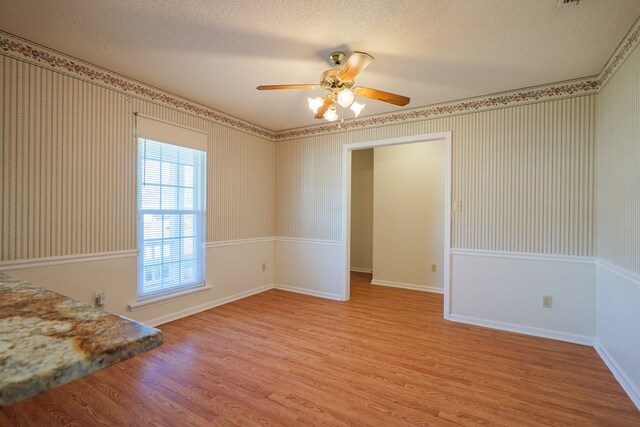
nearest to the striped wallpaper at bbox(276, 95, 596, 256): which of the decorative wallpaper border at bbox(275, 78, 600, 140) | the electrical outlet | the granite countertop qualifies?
the decorative wallpaper border at bbox(275, 78, 600, 140)

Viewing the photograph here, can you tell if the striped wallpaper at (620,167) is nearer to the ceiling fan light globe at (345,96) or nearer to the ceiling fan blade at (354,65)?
the ceiling fan blade at (354,65)

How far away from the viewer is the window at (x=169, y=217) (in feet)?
10.3

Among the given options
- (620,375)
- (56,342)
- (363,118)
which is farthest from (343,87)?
Answer: (620,375)

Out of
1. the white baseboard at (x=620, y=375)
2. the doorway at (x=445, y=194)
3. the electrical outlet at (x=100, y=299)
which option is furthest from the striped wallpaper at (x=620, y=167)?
the electrical outlet at (x=100, y=299)

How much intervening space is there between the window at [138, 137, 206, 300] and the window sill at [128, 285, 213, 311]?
5 cm

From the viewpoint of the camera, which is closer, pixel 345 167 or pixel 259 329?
pixel 259 329

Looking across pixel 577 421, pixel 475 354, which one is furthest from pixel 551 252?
pixel 577 421

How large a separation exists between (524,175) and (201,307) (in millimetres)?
3873

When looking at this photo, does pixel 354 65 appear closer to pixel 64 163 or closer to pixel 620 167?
pixel 620 167

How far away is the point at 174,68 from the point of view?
273cm

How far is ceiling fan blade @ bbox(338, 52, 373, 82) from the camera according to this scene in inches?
80.7

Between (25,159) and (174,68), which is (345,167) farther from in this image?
(25,159)

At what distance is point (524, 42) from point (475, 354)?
250 cm

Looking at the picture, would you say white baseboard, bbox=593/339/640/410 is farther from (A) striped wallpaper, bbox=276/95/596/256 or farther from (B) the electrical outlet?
(B) the electrical outlet
